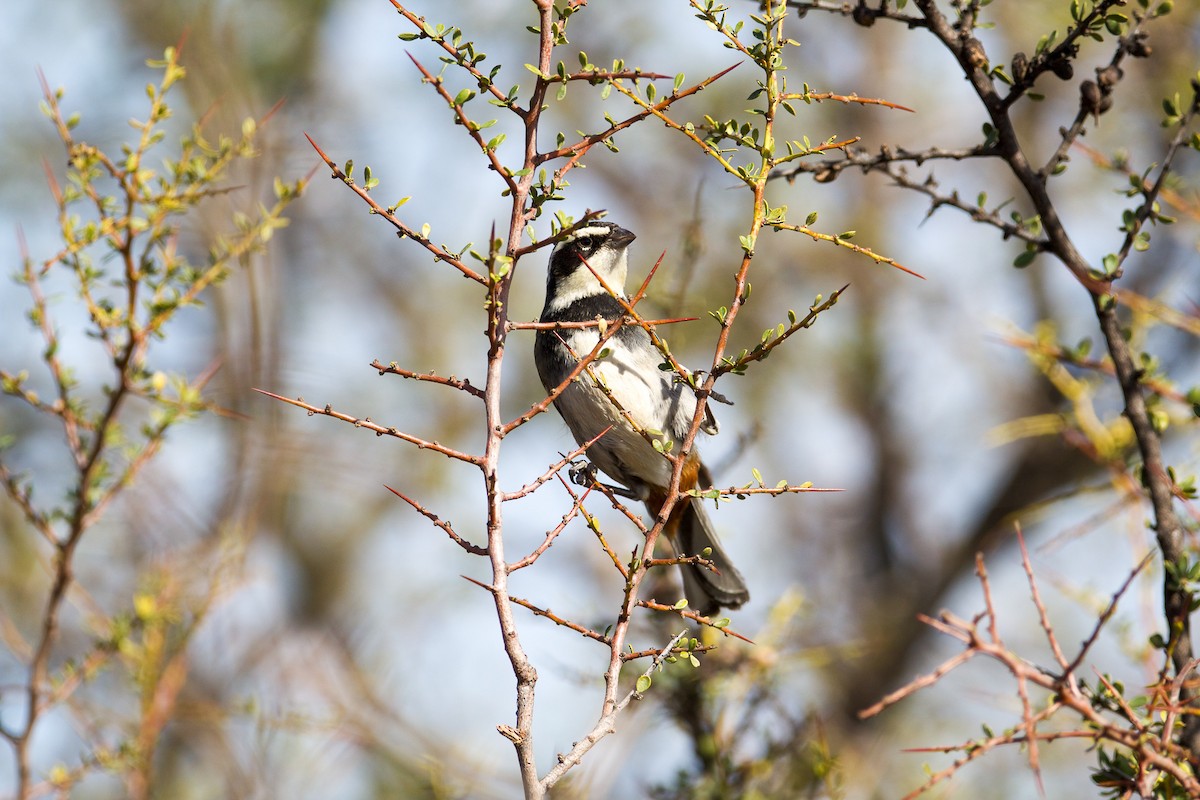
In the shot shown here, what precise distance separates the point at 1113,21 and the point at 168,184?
2489mm

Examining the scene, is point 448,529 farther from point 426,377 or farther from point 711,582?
point 711,582

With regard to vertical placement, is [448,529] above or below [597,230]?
below

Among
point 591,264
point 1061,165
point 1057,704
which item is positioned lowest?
point 1057,704

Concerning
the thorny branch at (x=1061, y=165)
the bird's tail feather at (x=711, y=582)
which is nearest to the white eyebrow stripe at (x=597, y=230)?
the bird's tail feather at (x=711, y=582)

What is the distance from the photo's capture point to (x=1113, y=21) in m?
2.62

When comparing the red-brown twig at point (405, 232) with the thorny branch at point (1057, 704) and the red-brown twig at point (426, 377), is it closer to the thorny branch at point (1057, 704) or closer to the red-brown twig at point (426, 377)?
the red-brown twig at point (426, 377)

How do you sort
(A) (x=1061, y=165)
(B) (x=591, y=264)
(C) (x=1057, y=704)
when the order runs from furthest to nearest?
(B) (x=591, y=264) → (A) (x=1061, y=165) → (C) (x=1057, y=704)

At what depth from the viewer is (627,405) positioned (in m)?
4.35

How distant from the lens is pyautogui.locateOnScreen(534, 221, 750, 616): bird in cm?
439

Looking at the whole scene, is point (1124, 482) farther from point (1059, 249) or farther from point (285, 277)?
point (285, 277)

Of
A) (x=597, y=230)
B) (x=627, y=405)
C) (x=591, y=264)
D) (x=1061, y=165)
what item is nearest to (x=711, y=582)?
(x=627, y=405)

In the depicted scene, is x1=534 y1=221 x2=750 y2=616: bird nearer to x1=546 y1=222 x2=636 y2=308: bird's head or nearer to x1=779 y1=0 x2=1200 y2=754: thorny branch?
x1=546 y1=222 x2=636 y2=308: bird's head

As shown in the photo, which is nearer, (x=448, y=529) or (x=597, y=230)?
(x=448, y=529)

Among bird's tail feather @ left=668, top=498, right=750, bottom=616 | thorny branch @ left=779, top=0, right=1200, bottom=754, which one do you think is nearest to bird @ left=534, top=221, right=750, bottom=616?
bird's tail feather @ left=668, top=498, right=750, bottom=616
